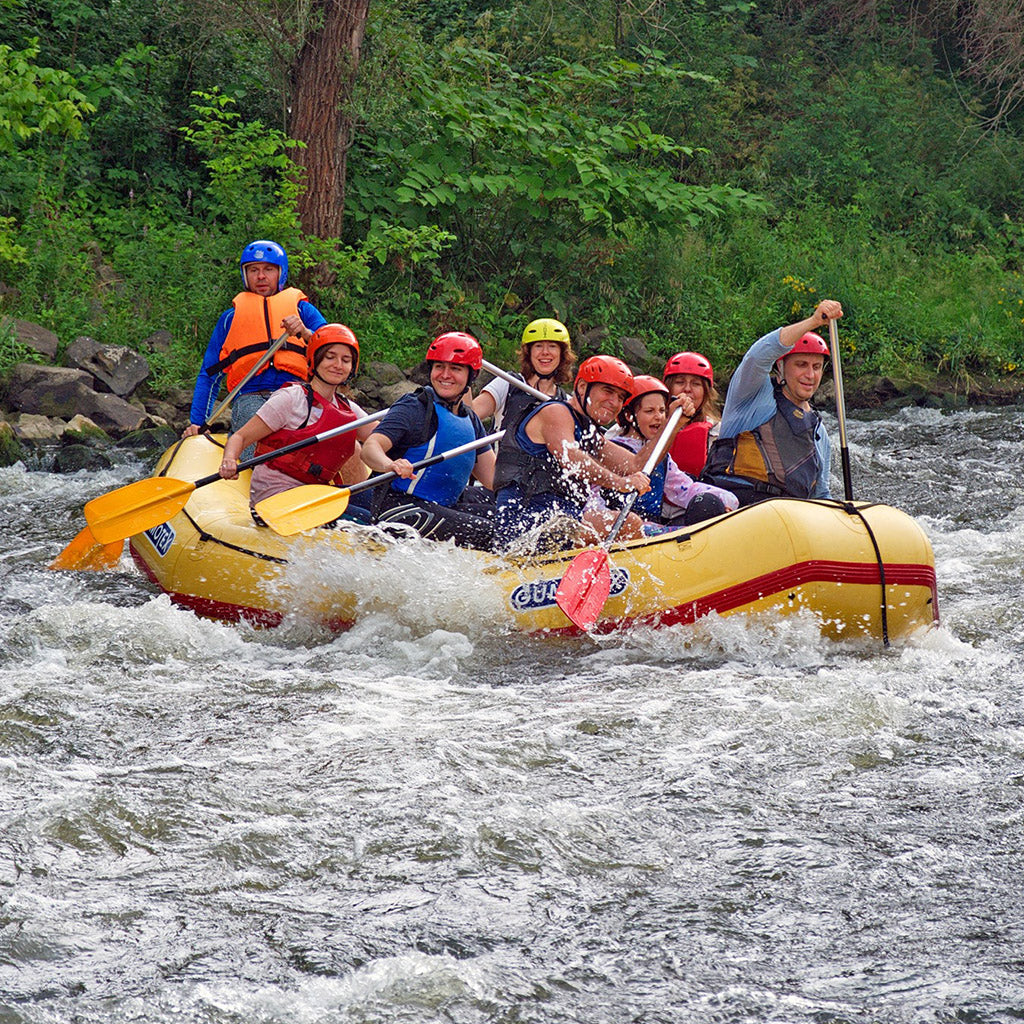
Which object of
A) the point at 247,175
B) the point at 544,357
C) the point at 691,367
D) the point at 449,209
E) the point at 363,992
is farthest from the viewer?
the point at 449,209

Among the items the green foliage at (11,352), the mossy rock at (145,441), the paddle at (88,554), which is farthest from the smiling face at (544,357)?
the green foliage at (11,352)

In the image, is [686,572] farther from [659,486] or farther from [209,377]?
[209,377]

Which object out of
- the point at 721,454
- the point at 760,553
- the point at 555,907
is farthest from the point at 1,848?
the point at 721,454

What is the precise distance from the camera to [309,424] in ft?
19.7

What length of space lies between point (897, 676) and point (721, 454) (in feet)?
5.14

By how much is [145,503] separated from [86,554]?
0.52 m

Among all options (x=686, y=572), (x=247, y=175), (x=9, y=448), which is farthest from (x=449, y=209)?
(x=686, y=572)

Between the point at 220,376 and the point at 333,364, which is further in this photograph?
the point at 220,376

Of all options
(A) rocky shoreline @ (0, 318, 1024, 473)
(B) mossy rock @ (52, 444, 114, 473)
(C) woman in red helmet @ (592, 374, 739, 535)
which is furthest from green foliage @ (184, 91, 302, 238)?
(C) woman in red helmet @ (592, 374, 739, 535)

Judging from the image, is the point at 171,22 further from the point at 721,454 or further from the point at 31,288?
the point at 721,454

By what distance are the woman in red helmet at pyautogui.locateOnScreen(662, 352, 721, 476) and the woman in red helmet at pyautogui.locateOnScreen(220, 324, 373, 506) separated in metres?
1.51

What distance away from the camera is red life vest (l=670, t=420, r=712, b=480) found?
6.48m

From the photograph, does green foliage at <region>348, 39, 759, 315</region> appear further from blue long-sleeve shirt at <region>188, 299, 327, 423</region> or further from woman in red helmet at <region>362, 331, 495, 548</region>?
woman in red helmet at <region>362, 331, 495, 548</region>

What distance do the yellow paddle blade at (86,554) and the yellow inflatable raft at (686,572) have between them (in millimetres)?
483
